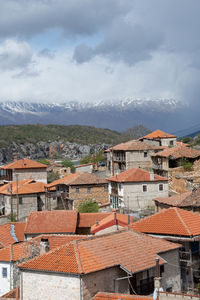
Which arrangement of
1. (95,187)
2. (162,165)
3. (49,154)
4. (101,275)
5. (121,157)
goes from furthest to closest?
(49,154) → (121,157) → (162,165) → (95,187) → (101,275)

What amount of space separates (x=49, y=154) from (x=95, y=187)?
302 feet

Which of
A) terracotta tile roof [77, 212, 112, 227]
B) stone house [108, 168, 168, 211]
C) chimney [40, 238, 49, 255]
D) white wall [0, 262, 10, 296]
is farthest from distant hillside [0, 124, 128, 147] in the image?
chimney [40, 238, 49, 255]

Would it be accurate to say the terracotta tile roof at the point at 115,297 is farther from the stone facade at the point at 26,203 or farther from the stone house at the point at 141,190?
the stone facade at the point at 26,203

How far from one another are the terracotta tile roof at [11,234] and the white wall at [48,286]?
13.7m

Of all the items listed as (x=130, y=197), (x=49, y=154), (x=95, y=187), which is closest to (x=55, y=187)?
(x=95, y=187)

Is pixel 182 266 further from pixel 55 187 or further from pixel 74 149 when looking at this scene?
pixel 74 149

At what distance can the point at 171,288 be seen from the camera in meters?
23.6

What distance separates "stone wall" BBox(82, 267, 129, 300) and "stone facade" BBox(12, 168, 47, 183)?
4411 cm

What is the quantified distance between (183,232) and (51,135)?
141 m

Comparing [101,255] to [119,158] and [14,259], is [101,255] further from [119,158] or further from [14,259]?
[119,158]

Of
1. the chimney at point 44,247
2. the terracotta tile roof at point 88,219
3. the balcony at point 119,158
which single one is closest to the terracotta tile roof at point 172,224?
the chimney at point 44,247

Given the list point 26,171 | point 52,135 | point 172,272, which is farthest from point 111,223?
point 52,135

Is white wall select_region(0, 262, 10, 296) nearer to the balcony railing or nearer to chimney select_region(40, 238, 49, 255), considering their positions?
chimney select_region(40, 238, 49, 255)

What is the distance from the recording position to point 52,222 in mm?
37438
